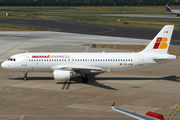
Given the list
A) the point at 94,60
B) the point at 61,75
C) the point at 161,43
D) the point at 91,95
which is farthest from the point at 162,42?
the point at 61,75

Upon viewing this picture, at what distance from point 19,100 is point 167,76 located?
78.9 feet

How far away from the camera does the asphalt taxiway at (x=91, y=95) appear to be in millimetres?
25656

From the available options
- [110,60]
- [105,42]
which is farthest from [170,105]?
[105,42]

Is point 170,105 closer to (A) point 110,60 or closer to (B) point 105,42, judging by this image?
(A) point 110,60

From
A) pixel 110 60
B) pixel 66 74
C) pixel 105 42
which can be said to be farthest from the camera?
pixel 105 42

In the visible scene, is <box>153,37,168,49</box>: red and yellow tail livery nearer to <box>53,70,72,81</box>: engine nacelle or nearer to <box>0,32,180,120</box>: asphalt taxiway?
<box>0,32,180,120</box>: asphalt taxiway

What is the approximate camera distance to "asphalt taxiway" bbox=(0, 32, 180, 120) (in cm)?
2566

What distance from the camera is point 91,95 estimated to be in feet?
104

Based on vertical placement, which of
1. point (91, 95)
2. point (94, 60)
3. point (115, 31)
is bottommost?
point (91, 95)

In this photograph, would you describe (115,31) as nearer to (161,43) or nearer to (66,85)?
(161,43)

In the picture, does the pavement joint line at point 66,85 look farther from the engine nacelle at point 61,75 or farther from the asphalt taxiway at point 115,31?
the asphalt taxiway at point 115,31

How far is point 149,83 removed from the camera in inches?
1484

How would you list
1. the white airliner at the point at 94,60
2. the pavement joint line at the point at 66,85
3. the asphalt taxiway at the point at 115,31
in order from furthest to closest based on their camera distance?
the asphalt taxiway at the point at 115,31, the white airliner at the point at 94,60, the pavement joint line at the point at 66,85

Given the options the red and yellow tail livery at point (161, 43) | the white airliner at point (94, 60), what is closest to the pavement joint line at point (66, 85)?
the white airliner at point (94, 60)
